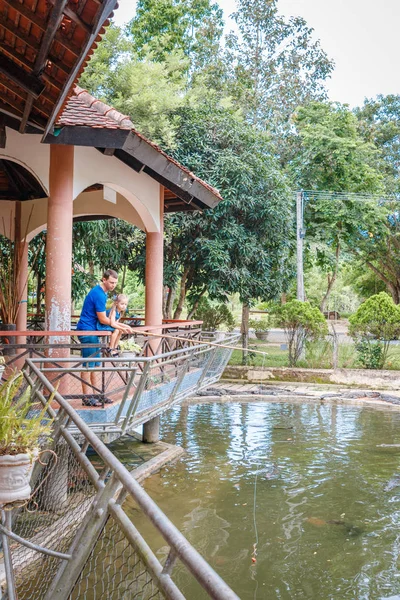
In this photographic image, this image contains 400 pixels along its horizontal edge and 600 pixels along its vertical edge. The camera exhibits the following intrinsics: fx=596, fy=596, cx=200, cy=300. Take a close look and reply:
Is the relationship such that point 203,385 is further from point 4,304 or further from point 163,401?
point 4,304

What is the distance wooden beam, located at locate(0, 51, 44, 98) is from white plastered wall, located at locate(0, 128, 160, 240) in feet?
6.26

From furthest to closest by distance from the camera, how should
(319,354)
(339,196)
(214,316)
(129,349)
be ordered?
(339,196), (214,316), (319,354), (129,349)

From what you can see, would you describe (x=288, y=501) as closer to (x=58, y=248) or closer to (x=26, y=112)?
(x=58, y=248)

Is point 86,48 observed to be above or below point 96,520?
above

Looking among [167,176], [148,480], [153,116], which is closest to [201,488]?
[148,480]

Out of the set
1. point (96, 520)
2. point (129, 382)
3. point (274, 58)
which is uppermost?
point (274, 58)

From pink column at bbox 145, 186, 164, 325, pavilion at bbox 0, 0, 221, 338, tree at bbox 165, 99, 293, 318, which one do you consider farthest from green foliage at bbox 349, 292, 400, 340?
pink column at bbox 145, 186, 164, 325

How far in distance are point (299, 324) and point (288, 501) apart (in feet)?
32.5

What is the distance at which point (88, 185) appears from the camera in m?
8.62

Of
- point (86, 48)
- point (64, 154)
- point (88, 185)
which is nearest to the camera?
point (86, 48)

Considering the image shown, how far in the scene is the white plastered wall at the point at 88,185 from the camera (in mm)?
7988

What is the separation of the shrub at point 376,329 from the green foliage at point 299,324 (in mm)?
944

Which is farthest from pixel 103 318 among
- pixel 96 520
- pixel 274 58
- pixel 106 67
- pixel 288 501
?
pixel 274 58

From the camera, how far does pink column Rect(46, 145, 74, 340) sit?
777 cm
